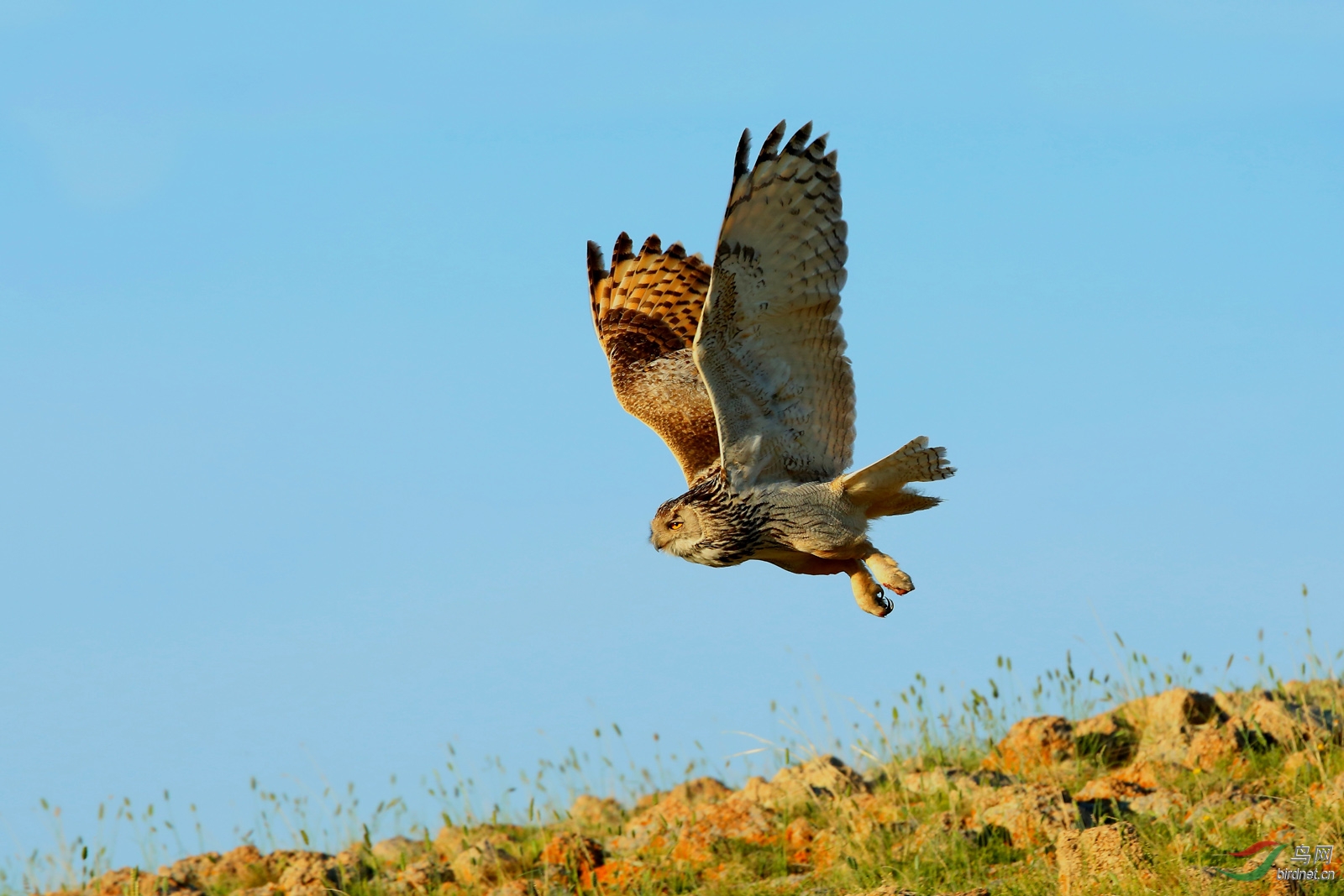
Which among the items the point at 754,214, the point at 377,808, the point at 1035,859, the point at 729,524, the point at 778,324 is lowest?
the point at 1035,859

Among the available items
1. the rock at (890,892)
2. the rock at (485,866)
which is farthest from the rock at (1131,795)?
the rock at (485,866)

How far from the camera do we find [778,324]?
19.2ft

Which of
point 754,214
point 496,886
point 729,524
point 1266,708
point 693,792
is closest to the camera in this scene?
point 754,214

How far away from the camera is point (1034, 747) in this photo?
744cm

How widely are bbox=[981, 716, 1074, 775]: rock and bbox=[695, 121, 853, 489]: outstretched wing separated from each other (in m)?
2.37

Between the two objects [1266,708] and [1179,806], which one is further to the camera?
[1266,708]

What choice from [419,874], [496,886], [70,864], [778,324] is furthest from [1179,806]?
[70,864]

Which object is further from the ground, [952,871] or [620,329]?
[620,329]

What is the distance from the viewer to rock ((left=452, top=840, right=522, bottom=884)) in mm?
6680

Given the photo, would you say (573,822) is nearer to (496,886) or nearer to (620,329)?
(496,886)

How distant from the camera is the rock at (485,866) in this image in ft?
21.9

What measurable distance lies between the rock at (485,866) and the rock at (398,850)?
3.27ft

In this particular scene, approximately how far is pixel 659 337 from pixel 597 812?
3084mm

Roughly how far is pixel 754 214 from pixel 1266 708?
13.4 feet
